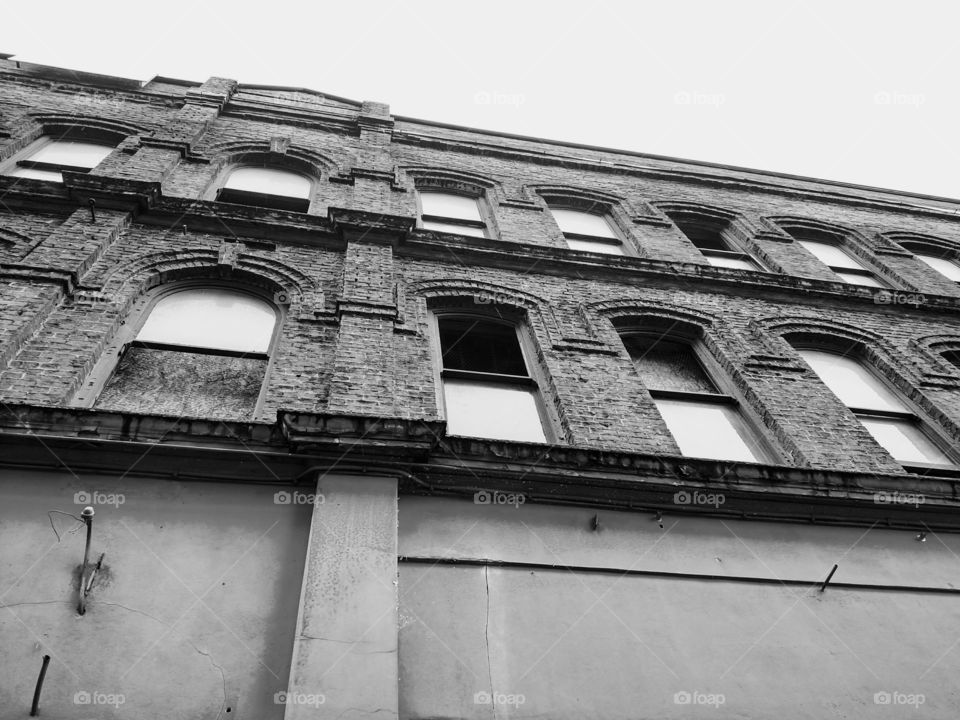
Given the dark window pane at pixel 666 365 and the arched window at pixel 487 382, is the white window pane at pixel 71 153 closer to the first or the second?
the arched window at pixel 487 382

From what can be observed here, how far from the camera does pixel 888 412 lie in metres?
8.45

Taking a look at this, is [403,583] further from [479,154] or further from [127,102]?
[127,102]

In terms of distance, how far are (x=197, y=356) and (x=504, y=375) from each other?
332cm

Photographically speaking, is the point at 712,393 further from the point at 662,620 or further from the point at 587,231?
the point at 587,231

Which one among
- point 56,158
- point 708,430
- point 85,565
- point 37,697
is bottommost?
point 37,697

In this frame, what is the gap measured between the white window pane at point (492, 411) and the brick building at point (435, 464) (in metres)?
0.03

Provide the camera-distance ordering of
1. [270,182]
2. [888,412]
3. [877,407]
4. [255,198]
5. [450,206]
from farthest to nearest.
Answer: [450,206]
[270,182]
[255,198]
[877,407]
[888,412]

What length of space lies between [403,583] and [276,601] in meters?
0.89

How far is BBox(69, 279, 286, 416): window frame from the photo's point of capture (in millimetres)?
6414

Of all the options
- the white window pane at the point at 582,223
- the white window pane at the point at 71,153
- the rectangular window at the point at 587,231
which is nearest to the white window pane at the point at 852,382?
the rectangular window at the point at 587,231

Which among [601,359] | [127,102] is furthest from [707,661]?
[127,102]

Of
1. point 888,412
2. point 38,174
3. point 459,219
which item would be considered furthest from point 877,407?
point 38,174

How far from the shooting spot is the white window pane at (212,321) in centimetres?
745

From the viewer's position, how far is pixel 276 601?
4.74 meters
